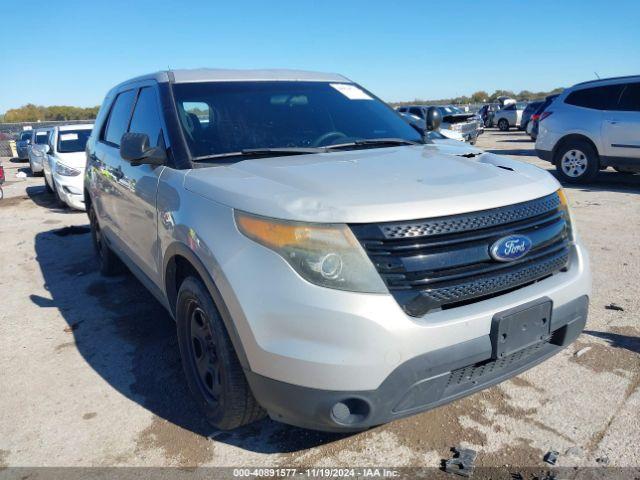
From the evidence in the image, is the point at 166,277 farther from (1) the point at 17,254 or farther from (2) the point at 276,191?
(1) the point at 17,254

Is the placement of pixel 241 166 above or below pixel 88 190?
above

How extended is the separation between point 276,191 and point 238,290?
18.2 inches

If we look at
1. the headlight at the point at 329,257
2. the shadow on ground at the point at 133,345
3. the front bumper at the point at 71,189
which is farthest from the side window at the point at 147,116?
the front bumper at the point at 71,189

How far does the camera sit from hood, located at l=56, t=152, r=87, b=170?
31.0ft

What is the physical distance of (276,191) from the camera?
7.50 feet

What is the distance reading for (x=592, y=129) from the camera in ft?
30.4

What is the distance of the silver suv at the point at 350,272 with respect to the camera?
6.69 ft

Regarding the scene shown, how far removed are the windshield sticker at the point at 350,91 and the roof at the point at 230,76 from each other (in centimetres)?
9

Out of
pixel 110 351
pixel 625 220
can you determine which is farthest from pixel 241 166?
pixel 625 220

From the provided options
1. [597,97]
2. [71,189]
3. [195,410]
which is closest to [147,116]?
[195,410]

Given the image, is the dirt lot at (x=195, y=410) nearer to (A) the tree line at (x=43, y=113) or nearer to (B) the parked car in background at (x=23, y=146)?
(B) the parked car in background at (x=23, y=146)

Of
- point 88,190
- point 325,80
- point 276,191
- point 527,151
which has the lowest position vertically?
point 527,151

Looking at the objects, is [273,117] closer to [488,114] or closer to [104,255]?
[104,255]

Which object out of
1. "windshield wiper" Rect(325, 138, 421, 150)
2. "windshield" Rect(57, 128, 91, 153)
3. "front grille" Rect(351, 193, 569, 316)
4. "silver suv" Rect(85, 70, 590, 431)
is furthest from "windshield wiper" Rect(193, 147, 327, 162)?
"windshield" Rect(57, 128, 91, 153)
